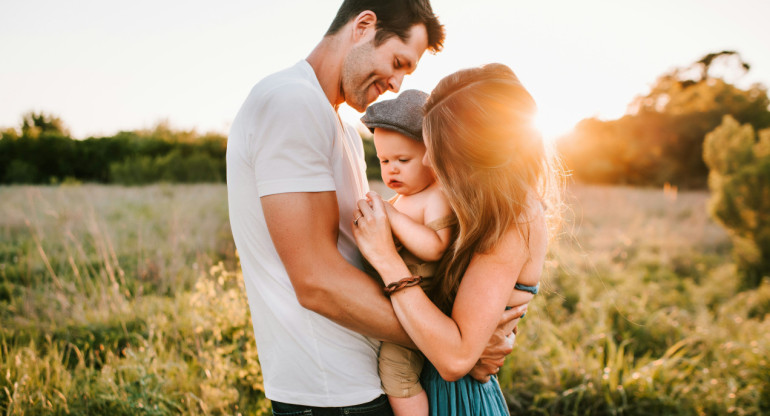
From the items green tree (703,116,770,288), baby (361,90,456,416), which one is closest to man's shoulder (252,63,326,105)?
baby (361,90,456,416)

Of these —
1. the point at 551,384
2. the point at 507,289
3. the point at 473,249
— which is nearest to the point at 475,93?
the point at 473,249

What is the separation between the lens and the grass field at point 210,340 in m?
2.77

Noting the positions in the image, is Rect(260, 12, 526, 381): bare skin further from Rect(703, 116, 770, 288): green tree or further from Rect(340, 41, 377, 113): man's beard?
Rect(703, 116, 770, 288): green tree

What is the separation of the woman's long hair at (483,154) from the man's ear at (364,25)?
37 cm

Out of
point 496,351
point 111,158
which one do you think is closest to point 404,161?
point 496,351

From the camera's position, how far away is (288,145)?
1.16m

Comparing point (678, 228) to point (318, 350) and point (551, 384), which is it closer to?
point (551, 384)

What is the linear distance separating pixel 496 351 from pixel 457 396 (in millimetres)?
226

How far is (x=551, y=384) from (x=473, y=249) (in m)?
2.68

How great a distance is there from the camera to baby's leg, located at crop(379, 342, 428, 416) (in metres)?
1.45

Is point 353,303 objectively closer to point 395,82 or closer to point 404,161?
point 404,161

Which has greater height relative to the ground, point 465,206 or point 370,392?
point 465,206

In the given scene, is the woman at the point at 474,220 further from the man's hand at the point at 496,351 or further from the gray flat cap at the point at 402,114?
the gray flat cap at the point at 402,114

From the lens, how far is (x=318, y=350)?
1.33 metres
